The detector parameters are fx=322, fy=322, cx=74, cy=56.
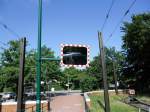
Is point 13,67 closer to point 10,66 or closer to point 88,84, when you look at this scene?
point 10,66

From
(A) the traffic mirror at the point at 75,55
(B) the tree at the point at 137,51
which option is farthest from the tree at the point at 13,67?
(A) the traffic mirror at the point at 75,55

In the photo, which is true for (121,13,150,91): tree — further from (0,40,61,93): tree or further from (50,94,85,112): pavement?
(50,94,85,112): pavement

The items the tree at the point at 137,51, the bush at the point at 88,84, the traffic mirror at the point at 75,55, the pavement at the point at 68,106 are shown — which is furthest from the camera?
the bush at the point at 88,84

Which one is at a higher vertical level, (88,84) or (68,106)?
(88,84)

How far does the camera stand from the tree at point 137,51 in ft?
188

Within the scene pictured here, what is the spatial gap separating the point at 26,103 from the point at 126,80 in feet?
172

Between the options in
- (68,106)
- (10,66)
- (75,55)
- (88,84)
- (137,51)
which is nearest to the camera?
(75,55)

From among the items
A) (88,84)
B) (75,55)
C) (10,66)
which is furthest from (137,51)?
(75,55)

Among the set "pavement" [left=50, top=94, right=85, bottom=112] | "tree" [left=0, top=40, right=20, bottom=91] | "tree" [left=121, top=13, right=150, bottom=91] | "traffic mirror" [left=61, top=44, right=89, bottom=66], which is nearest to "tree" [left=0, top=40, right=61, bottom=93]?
"tree" [left=0, top=40, right=20, bottom=91]

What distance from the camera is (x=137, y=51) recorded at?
62688 millimetres

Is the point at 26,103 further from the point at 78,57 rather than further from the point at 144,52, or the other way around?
the point at 144,52

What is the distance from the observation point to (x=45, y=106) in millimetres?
28469

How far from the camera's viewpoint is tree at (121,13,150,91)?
57.4m

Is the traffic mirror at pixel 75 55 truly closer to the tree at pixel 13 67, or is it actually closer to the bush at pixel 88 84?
the tree at pixel 13 67
